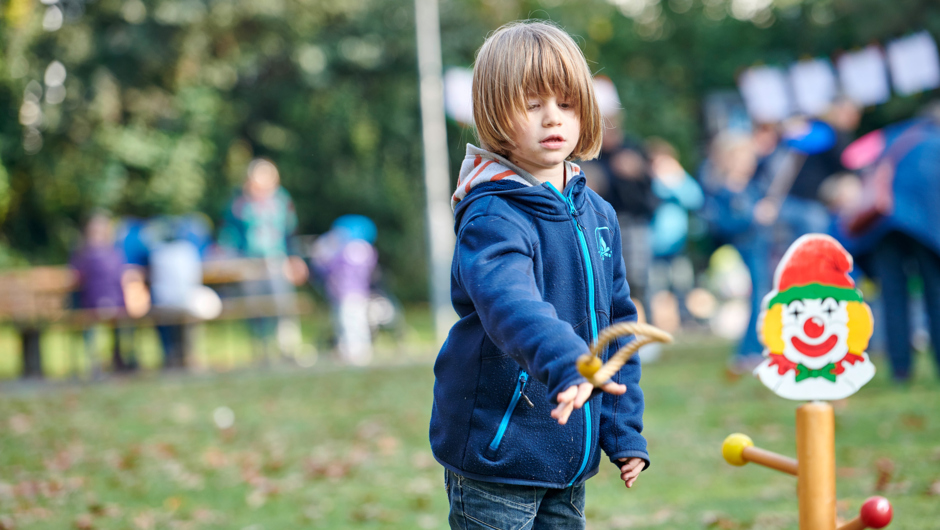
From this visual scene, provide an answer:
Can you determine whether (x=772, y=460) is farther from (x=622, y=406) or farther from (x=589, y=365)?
(x=589, y=365)

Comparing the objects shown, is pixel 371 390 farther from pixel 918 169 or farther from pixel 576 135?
pixel 576 135

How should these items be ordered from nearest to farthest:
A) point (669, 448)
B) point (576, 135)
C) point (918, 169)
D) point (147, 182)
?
point (576, 135) → point (669, 448) → point (918, 169) → point (147, 182)

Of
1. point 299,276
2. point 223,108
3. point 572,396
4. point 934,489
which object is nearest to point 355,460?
point 934,489

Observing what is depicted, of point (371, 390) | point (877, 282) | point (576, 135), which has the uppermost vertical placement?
point (576, 135)

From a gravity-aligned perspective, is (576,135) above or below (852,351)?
above

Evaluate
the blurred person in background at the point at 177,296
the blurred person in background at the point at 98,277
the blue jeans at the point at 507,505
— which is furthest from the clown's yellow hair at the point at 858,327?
the blurred person in background at the point at 98,277

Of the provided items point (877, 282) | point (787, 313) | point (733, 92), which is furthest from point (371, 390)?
point (733, 92)

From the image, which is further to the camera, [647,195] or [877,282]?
[647,195]

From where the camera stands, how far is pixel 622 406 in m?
2.33

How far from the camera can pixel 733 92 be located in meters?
26.2

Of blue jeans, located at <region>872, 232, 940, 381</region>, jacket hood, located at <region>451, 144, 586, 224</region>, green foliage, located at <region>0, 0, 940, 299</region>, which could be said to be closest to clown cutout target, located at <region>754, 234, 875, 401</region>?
jacket hood, located at <region>451, 144, 586, 224</region>

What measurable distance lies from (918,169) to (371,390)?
15.8ft

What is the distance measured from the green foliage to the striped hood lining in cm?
1962

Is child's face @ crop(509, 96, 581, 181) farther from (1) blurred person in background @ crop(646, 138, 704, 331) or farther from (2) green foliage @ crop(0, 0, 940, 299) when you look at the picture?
(2) green foliage @ crop(0, 0, 940, 299)
